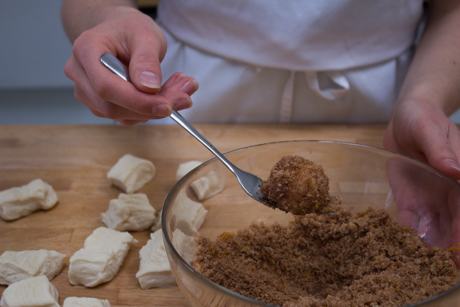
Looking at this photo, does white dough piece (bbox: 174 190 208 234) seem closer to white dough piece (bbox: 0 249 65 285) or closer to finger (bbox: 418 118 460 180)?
white dough piece (bbox: 0 249 65 285)

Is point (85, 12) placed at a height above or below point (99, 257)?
above

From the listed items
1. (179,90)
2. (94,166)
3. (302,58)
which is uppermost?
(179,90)

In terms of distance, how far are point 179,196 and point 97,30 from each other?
1.39 ft

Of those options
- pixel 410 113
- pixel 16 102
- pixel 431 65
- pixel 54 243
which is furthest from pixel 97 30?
pixel 16 102

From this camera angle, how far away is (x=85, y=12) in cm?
119

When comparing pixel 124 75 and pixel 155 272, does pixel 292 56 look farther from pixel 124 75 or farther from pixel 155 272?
pixel 155 272

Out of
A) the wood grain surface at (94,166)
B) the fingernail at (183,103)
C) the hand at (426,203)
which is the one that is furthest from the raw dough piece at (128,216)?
the hand at (426,203)

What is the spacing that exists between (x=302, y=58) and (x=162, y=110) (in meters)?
0.73

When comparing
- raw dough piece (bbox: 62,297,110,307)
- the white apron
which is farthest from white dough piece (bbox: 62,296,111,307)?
the white apron

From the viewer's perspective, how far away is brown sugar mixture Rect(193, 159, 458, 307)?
0.71m

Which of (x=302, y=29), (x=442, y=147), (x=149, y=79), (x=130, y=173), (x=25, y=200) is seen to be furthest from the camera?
(x=302, y=29)

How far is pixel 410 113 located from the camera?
992 mm

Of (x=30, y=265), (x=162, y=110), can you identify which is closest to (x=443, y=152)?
(x=162, y=110)

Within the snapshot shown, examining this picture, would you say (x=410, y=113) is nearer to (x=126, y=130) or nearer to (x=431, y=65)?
(x=431, y=65)
